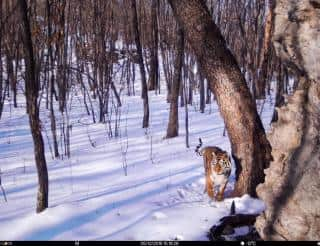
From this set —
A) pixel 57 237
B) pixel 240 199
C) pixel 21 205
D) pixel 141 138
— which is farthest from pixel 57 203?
pixel 141 138

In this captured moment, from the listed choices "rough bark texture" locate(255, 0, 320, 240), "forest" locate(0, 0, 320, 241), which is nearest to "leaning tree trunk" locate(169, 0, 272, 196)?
"forest" locate(0, 0, 320, 241)

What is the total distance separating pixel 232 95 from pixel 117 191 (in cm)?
190

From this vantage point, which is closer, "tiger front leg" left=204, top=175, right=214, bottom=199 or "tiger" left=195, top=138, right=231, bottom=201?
"tiger" left=195, top=138, right=231, bottom=201

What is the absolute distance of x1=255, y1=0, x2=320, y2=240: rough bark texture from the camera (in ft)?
10.2

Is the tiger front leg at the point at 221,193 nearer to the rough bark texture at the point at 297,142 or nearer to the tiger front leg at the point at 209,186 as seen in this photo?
the tiger front leg at the point at 209,186

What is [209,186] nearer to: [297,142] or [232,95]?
[232,95]

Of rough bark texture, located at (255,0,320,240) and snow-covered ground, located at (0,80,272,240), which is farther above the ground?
rough bark texture, located at (255,0,320,240)

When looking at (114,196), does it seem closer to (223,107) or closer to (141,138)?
(223,107)

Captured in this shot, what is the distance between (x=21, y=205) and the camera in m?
5.28

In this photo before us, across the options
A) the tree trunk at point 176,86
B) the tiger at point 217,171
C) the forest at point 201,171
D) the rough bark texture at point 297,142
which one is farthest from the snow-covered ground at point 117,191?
the rough bark texture at point 297,142

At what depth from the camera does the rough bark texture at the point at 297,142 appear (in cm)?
312

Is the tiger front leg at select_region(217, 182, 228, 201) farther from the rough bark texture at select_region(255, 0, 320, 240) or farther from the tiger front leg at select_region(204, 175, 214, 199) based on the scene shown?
the rough bark texture at select_region(255, 0, 320, 240)

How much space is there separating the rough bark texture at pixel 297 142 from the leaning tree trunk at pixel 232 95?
3.96 ft

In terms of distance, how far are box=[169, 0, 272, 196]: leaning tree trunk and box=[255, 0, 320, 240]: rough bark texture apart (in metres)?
1.21
